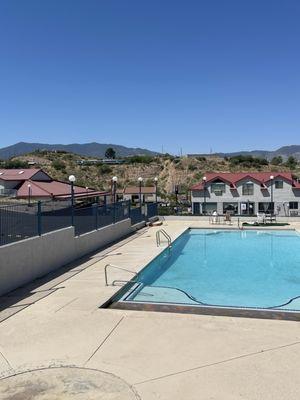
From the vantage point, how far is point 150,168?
115 metres

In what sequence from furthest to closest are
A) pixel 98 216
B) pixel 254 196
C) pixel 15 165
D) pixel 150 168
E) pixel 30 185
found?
pixel 150 168 → pixel 15 165 → pixel 254 196 → pixel 30 185 → pixel 98 216

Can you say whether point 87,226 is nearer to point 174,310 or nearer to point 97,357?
point 174,310

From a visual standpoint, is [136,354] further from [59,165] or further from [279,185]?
[59,165]

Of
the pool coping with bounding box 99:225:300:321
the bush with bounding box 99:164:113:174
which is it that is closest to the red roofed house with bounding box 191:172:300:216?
the pool coping with bounding box 99:225:300:321

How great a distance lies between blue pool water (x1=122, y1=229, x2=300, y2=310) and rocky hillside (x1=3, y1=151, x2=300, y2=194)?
7855 centimetres

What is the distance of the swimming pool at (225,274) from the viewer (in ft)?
35.3

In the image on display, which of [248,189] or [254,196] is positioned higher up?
[248,189]

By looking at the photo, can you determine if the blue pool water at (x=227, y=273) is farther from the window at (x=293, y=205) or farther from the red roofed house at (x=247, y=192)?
the window at (x=293, y=205)

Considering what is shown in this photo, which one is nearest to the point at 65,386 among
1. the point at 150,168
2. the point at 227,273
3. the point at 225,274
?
the point at 225,274

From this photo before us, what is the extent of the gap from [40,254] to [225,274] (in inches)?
242

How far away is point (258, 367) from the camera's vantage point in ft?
19.4

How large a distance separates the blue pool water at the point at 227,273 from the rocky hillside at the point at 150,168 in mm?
78551

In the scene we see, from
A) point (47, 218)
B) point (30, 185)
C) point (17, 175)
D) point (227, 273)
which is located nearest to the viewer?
point (47, 218)

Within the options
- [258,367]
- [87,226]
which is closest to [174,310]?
[258,367]
